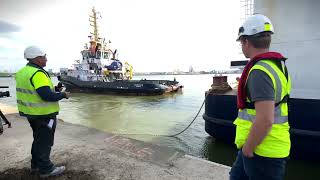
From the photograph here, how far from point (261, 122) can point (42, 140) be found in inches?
106

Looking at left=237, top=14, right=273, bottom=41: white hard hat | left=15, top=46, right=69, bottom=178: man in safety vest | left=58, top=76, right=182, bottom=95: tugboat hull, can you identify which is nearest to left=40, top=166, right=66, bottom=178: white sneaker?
left=15, top=46, right=69, bottom=178: man in safety vest

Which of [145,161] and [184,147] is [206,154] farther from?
[145,161]

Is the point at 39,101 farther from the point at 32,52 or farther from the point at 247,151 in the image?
the point at 247,151

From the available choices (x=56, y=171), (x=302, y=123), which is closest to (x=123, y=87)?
(x=302, y=123)

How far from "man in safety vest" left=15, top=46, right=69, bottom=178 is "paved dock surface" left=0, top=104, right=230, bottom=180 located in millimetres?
321

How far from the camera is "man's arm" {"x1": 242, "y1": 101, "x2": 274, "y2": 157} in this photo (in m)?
1.53

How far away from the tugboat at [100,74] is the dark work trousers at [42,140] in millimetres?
19923

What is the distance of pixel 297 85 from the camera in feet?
18.1

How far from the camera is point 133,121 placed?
11.0 meters

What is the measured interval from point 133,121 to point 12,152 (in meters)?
6.90

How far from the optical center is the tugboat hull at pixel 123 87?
2302 cm

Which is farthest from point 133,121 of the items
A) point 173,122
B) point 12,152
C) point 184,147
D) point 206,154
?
point 12,152

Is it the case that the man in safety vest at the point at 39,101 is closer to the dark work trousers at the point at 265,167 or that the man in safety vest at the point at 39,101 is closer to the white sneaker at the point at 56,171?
the white sneaker at the point at 56,171

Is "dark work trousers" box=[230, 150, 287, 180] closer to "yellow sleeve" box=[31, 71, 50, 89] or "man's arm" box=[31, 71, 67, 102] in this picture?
"man's arm" box=[31, 71, 67, 102]
